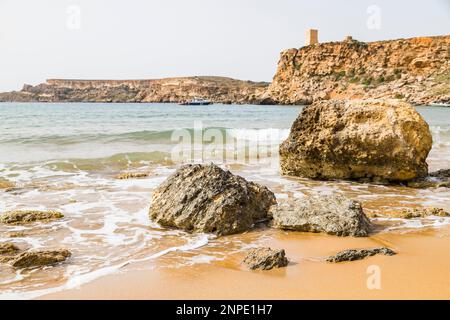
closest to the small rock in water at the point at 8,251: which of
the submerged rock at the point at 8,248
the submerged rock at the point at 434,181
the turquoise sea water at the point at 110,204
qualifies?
the submerged rock at the point at 8,248

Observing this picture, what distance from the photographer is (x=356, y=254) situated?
13.2ft

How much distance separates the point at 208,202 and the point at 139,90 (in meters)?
124

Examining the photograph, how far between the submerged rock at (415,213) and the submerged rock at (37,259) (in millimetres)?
3756

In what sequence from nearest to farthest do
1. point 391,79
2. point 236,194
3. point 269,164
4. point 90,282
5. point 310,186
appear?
point 90,282 → point 236,194 → point 310,186 → point 269,164 → point 391,79

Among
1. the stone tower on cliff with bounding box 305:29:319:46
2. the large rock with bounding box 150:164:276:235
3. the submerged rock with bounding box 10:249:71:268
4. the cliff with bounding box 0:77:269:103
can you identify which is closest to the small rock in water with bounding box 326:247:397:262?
the large rock with bounding box 150:164:276:235

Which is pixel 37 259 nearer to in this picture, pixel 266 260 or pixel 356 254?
pixel 266 260

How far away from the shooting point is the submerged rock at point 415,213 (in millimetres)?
5593

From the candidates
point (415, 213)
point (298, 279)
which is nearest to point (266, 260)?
point (298, 279)

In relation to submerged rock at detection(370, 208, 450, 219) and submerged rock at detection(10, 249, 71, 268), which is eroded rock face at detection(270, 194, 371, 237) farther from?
submerged rock at detection(10, 249, 71, 268)

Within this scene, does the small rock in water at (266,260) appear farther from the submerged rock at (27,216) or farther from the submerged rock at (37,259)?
the submerged rock at (27,216)

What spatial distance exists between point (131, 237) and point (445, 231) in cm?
346
